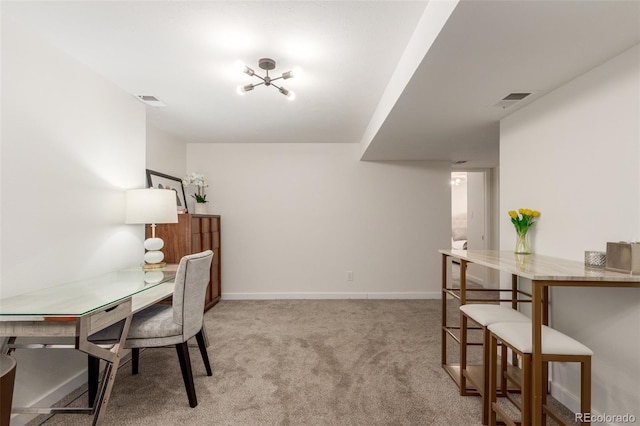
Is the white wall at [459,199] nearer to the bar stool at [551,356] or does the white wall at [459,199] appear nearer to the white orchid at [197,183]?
the white orchid at [197,183]

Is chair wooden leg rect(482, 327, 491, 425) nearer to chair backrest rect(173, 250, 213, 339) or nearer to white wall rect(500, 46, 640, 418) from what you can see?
white wall rect(500, 46, 640, 418)

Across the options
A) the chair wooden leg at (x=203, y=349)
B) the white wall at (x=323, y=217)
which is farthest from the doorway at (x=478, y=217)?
the chair wooden leg at (x=203, y=349)

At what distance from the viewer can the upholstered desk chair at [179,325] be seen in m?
1.83

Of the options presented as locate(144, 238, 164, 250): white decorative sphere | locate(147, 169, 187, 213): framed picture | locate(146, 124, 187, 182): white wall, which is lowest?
locate(144, 238, 164, 250): white decorative sphere

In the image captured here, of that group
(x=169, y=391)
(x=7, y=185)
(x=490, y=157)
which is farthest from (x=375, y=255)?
(x=7, y=185)

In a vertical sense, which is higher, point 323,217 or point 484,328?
point 323,217

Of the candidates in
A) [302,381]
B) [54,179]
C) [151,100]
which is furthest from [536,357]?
[151,100]

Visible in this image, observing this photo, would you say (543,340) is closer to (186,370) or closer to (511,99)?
(511,99)

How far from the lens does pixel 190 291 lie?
1.92 metres

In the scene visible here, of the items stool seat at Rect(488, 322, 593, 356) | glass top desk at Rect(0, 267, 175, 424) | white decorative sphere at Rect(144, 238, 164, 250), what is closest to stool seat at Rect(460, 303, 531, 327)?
stool seat at Rect(488, 322, 593, 356)

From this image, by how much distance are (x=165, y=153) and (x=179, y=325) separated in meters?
2.70

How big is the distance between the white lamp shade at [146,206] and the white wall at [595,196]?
2.86 metres

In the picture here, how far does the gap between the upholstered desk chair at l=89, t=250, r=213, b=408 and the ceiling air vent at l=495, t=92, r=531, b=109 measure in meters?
2.32

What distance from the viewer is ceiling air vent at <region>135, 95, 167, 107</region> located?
2.79m
